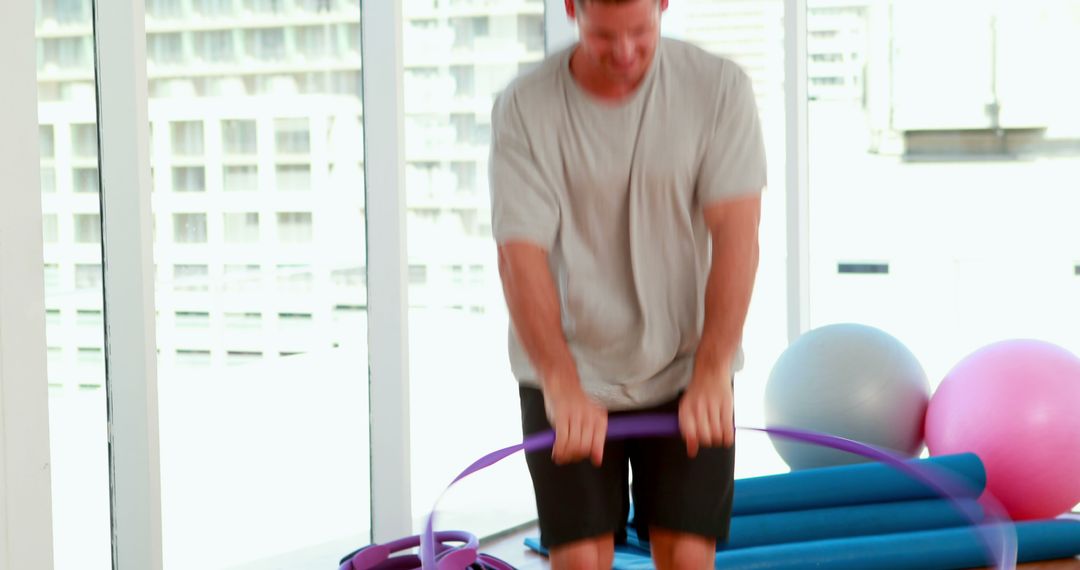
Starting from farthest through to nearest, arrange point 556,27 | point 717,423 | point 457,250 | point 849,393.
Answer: point 556,27, point 457,250, point 849,393, point 717,423

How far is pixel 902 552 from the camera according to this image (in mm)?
3342

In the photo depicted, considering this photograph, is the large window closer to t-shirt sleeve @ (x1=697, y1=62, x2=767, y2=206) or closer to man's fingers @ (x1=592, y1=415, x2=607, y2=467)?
t-shirt sleeve @ (x1=697, y1=62, x2=767, y2=206)

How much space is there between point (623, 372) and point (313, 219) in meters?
1.98

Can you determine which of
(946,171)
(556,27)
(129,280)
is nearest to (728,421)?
(129,280)

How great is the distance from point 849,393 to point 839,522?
520mm

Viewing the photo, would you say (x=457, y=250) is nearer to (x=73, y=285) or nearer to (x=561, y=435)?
(x=73, y=285)

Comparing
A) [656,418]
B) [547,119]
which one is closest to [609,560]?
[656,418]

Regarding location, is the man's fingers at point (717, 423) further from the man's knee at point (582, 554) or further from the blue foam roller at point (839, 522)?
the blue foam roller at point (839, 522)

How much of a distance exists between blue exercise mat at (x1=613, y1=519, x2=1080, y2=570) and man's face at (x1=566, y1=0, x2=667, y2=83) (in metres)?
1.80

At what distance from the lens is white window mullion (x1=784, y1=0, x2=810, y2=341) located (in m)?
4.68

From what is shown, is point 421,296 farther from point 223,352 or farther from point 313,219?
point 223,352

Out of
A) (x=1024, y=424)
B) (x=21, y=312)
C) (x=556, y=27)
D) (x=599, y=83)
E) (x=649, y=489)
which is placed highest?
(x=556, y=27)

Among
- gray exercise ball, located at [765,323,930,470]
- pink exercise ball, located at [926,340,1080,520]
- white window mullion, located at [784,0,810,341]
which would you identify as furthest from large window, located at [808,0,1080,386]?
pink exercise ball, located at [926,340,1080,520]

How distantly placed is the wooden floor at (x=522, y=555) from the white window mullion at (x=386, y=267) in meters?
0.32
